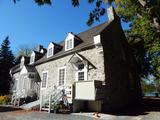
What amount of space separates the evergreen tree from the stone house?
36.8 ft

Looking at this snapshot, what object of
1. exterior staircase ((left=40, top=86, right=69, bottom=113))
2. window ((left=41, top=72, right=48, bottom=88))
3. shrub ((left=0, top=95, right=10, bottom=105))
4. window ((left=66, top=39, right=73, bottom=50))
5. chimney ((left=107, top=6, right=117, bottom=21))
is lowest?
shrub ((left=0, top=95, right=10, bottom=105))

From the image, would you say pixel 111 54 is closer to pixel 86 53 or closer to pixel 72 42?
pixel 86 53

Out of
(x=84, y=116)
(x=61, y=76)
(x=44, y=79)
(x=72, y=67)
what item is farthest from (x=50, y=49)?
(x=84, y=116)

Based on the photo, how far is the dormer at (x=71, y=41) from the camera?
19.5 metres

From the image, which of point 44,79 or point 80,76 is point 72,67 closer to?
point 80,76

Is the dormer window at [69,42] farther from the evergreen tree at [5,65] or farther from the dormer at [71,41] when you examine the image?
the evergreen tree at [5,65]

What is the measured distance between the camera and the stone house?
14.8 metres

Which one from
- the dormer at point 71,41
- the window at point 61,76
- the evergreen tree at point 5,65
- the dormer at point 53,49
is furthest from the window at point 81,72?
the evergreen tree at point 5,65

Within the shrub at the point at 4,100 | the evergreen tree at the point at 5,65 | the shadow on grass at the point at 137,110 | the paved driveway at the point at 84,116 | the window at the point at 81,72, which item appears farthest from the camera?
the evergreen tree at the point at 5,65

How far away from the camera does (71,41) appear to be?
19969 millimetres

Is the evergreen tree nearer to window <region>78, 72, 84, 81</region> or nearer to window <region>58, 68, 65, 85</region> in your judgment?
window <region>58, 68, 65, 85</region>

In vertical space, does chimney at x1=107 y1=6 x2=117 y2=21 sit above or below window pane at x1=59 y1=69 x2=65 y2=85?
above

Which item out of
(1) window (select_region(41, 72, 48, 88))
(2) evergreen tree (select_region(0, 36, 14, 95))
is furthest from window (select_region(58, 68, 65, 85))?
(2) evergreen tree (select_region(0, 36, 14, 95))

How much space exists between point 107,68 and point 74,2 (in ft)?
28.7
